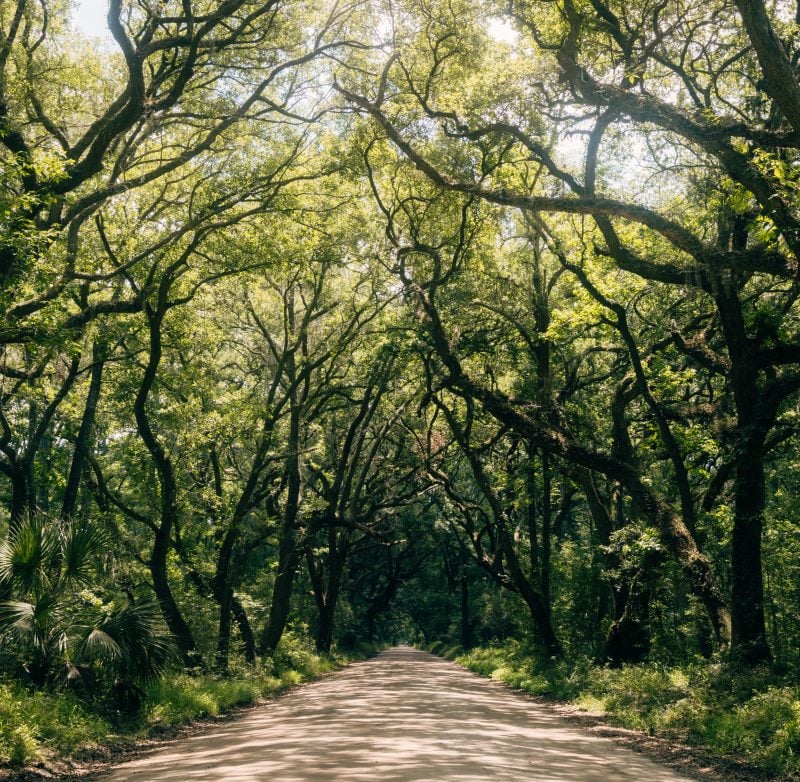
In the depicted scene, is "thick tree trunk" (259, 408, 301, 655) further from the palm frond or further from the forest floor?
the palm frond

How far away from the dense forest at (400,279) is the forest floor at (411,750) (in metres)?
1.91

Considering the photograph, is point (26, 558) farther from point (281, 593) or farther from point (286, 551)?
point (281, 593)

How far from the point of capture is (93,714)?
9.83 meters

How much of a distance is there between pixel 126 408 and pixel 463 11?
41.3 ft

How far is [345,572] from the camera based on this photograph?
145 ft

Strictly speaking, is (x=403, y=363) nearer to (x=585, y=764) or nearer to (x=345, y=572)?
(x=585, y=764)

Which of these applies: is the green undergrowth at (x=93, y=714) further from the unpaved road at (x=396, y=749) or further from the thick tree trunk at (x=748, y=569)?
the thick tree trunk at (x=748, y=569)

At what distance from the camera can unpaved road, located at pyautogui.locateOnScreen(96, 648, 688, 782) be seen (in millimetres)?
7008

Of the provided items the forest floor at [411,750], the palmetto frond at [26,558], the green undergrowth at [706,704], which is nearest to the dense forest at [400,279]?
the palmetto frond at [26,558]

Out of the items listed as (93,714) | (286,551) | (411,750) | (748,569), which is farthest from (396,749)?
(286,551)

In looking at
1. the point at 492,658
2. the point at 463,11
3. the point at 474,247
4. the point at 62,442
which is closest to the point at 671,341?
the point at 474,247

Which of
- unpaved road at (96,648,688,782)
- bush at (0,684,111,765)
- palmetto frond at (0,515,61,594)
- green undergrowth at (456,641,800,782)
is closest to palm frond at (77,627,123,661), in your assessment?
bush at (0,684,111,765)

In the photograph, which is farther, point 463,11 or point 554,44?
point 463,11

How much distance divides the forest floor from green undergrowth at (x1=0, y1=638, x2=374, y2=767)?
0.44 m
